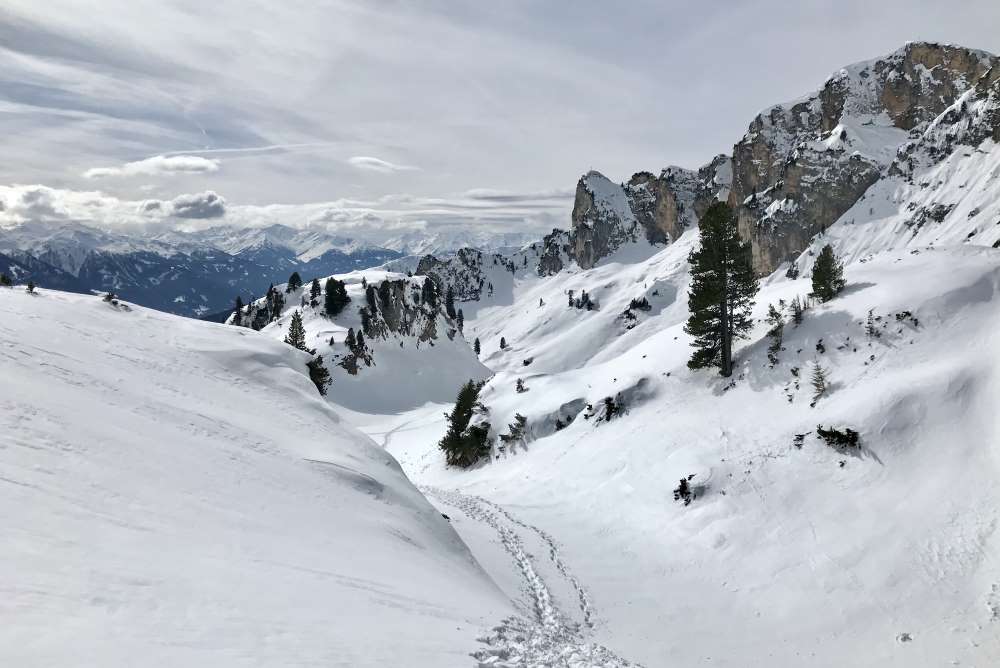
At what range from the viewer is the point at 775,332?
105 ft

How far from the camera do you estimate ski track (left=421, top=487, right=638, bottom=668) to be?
424 inches

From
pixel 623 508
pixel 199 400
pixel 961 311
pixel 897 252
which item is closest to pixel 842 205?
pixel 897 252

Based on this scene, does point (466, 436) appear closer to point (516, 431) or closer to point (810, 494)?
point (516, 431)

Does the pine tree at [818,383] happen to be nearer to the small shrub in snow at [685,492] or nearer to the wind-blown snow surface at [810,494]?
the wind-blown snow surface at [810,494]

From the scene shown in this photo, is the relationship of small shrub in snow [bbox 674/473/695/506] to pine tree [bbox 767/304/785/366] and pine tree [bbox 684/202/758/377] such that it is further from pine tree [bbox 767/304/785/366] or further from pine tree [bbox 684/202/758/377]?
pine tree [bbox 767/304/785/366]

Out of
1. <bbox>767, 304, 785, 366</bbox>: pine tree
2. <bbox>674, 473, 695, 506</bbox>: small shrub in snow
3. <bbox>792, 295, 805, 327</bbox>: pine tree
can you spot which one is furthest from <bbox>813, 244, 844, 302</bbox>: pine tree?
<bbox>674, 473, 695, 506</bbox>: small shrub in snow

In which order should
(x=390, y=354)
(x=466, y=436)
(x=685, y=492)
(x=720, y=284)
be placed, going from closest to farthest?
(x=685, y=492), (x=720, y=284), (x=466, y=436), (x=390, y=354)

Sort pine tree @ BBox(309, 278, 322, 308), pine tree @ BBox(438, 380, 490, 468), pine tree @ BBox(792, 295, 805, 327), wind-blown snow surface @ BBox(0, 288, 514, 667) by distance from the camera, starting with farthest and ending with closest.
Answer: pine tree @ BBox(309, 278, 322, 308) → pine tree @ BBox(438, 380, 490, 468) → pine tree @ BBox(792, 295, 805, 327) → wind-blown snow surface @ BBox(0, 288, 514, 667)

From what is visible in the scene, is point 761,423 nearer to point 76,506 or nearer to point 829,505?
point 829,505

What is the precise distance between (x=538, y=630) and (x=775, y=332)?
2557cm

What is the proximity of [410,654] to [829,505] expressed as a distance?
18143 mm

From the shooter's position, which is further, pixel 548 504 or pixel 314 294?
pixel 314 294

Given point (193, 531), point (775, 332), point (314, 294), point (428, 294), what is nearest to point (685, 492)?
point (775, 332)

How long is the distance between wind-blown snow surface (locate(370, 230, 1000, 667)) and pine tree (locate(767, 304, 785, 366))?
0.47 meters
